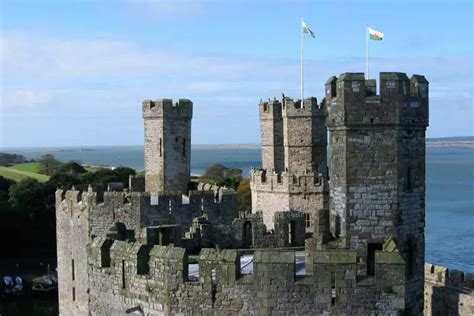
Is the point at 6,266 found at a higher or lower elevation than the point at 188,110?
lower

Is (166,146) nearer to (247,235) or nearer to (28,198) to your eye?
(247,235)

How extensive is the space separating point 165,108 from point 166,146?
136 centimetres

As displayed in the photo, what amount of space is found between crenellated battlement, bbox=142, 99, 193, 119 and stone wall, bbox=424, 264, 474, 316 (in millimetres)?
10496

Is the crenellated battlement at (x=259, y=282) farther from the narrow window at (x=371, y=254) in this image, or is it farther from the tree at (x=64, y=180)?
the tree at (x=64, y=180)

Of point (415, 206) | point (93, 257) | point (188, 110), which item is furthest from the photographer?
point (188, 110)

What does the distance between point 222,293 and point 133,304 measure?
6.51 ft

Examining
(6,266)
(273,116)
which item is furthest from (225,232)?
(6,266)

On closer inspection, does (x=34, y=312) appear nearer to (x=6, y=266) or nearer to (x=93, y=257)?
(x=6, y=266)

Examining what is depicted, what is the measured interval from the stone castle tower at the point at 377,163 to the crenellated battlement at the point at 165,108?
13.3m

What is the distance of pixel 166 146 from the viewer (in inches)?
985

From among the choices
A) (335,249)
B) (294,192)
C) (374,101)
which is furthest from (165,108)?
(335,249)

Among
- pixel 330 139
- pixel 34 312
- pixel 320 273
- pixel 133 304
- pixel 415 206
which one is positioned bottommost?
pixel 34 312

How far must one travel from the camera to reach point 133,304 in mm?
12781

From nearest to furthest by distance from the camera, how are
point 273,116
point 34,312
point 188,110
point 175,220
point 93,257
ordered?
point 93,257 < point 175,220 < point 188,110 < point 273,116 < point 34,312
